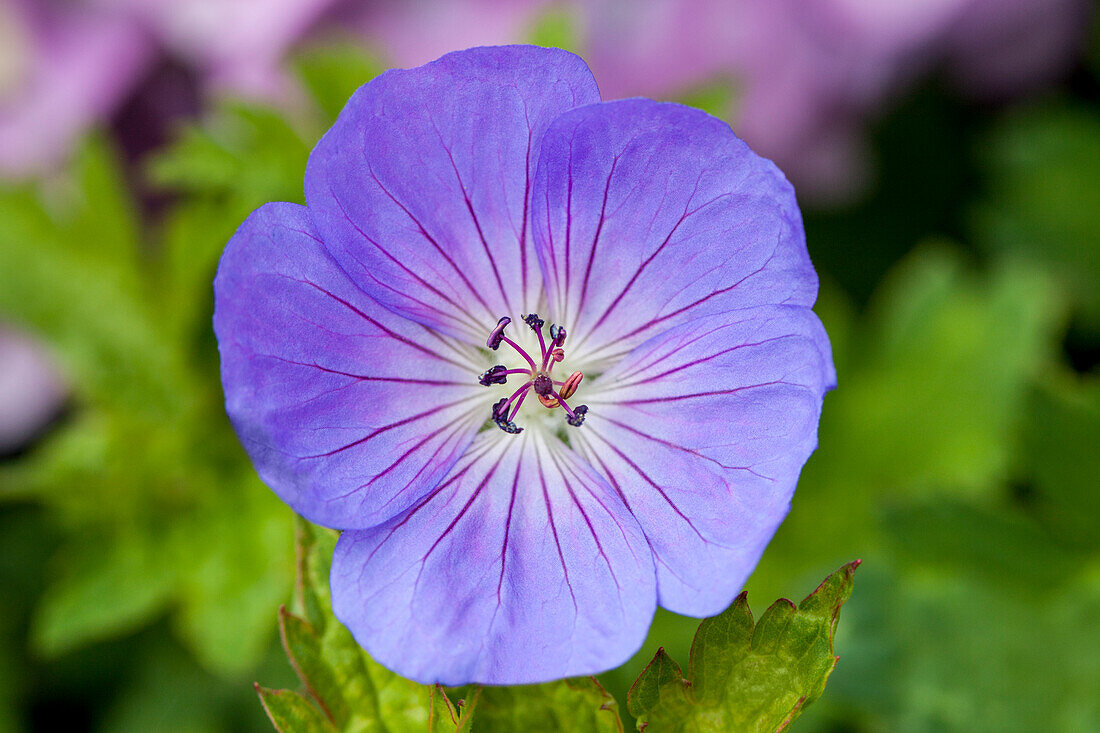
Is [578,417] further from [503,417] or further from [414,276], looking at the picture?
[414,276]

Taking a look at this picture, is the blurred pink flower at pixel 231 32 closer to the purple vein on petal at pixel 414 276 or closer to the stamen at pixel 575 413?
the purple vein on petal at pixel 414 276

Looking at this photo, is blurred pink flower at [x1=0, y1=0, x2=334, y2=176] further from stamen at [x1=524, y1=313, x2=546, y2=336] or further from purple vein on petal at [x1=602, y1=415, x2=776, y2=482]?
purple vein on petal at [x1=602, y1=415, x2=776, y2=482]

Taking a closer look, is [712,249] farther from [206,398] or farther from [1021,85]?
[1021,85]

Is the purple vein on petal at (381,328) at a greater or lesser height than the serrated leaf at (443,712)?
greater

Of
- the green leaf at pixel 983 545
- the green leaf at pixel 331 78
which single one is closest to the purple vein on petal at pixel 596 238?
the green leaf at pixel 331 78

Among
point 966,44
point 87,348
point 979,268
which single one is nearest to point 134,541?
point 87,348

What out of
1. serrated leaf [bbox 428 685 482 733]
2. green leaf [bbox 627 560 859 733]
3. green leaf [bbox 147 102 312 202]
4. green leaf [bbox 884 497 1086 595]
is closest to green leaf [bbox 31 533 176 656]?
green leaf [bbox 147 102 312 202]
